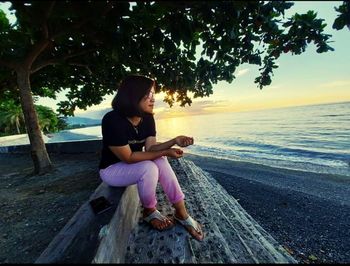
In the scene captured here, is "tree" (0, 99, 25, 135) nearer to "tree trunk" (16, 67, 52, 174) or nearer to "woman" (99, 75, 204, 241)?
"tree trunk" (16, 67, 52, 174)

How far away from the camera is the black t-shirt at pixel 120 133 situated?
3367 millimetres

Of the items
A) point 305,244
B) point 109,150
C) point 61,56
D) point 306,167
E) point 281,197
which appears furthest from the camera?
point 306,167

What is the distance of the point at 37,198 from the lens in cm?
634

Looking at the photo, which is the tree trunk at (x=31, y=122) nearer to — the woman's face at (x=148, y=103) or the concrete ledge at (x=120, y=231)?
the concrete ledge at (x=120, y=231)

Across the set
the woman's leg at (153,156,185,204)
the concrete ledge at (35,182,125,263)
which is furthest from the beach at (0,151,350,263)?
the woman's leg at (153,156,185,204)

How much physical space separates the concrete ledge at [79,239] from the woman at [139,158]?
1.20ft

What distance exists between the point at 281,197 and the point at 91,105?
10.2m

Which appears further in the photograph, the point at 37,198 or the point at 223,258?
the point at 37,198

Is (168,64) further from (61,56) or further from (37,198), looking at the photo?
(37,198)

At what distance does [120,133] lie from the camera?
3365mm

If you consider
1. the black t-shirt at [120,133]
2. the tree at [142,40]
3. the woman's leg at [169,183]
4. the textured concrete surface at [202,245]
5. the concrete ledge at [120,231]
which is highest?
the tree at [142,40]

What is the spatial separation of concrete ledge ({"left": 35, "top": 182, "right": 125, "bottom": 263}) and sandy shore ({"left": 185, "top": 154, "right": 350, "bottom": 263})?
317 centimetres

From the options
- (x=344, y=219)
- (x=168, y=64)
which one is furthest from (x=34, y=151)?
(x=344, y=219)

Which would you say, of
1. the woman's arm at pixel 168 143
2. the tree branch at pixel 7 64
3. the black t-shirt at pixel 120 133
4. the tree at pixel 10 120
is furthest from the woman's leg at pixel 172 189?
the tree at pixel 10 120
